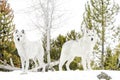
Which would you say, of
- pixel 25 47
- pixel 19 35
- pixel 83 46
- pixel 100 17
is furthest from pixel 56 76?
pixel 100 17

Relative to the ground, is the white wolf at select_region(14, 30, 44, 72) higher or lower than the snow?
higher

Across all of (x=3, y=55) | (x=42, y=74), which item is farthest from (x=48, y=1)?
(x=3, y=55)

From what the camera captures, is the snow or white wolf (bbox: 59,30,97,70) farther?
white wolf (bbox: 59,30,97,70)

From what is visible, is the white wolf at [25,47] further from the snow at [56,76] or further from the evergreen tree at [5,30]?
the evergreen tree at [5,30]

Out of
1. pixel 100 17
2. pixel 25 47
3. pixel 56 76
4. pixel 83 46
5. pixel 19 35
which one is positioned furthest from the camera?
pixel 100 17

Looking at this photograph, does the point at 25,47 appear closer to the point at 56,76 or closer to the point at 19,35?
the point at 19,35

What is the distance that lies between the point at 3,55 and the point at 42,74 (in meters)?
14.6

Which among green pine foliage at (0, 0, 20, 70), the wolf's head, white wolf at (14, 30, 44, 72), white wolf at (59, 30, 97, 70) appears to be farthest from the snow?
green pine foliage at (0, 0, 20, 70)

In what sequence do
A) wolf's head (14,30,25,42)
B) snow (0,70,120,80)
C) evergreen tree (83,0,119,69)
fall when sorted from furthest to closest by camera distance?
1. evergreen tree (83,0,119,69)
2. wolf's head (14,30,25,42)
3. snow (0,70,120,80)

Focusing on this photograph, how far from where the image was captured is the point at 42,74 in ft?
42.3

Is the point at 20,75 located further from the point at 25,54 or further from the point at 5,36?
the point at 5,36

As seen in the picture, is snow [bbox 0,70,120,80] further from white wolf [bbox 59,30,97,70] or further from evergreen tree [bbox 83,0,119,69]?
evergreen tree [bbox 83,0,119,69]

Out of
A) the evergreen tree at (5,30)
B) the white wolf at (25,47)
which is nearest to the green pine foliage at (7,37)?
the evergreen tree at (5,30)

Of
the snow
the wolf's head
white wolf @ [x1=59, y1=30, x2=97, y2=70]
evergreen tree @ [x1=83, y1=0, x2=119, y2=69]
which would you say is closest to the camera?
the snow
